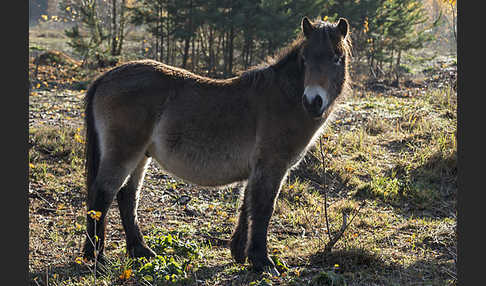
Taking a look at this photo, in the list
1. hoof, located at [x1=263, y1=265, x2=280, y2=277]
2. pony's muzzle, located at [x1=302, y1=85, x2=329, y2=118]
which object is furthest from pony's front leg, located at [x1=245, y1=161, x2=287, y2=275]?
pony's muzzle, located at [x1=302, y1=85, x2=329, y2=118]

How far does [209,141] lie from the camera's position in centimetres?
440

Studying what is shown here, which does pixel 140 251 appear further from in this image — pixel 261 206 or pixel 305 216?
pixel 305 216

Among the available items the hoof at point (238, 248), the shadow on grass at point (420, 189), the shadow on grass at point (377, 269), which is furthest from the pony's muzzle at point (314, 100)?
the shadow on grass at point (420, 189)

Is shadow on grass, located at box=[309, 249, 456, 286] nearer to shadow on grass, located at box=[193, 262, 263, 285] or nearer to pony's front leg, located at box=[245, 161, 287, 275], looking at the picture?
pony's front leg, located at box=[245, 161, 287, 275]

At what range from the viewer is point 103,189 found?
14.4 ft

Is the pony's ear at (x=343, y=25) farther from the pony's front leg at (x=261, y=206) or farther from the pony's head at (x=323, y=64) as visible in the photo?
the pony's front leg at (x=261, y=206)

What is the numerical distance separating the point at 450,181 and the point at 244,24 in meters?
11.9

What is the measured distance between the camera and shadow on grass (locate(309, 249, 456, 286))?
3986 mm

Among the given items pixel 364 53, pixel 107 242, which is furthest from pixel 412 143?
pixel 364 53

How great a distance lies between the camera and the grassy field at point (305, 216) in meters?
4.13

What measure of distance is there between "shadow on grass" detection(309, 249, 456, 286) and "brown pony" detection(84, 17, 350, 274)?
0.69m

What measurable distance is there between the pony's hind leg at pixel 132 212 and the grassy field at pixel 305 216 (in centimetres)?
19

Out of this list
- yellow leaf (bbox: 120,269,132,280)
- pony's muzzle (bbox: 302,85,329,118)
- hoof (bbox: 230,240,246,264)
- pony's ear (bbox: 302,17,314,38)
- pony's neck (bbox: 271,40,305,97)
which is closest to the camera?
yellow leaf (bbox: 120,269,132,280)

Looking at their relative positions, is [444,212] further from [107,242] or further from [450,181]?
[107,242]
